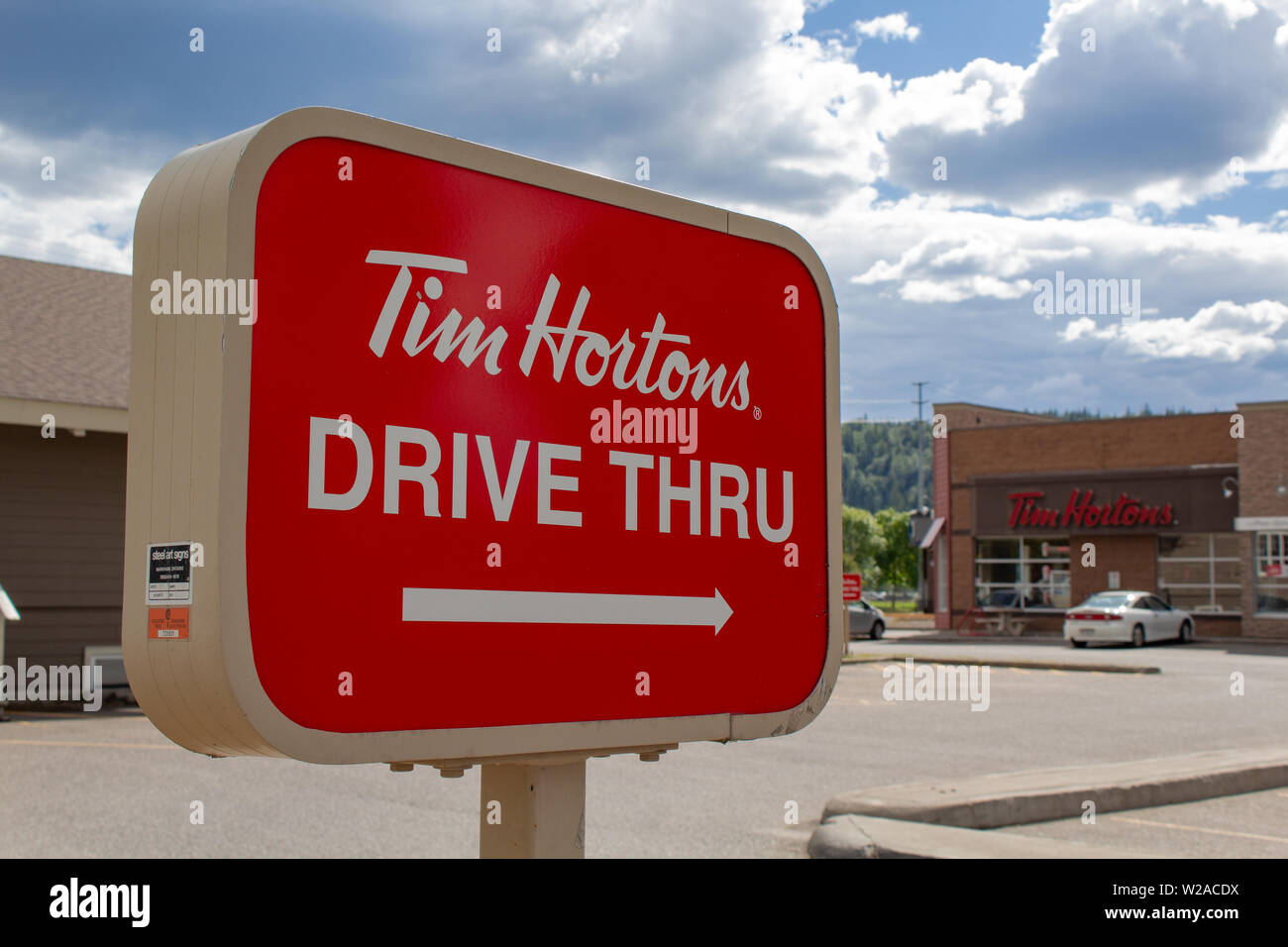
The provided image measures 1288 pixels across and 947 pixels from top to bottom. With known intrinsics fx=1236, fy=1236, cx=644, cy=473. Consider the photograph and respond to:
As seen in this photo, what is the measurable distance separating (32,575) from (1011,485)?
31015 millimetres

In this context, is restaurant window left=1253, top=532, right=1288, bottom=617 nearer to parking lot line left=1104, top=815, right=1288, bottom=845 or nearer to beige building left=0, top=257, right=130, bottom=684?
parking lot line left=1104, top=815, right=1288, bottom=845

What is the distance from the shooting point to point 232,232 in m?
1.46

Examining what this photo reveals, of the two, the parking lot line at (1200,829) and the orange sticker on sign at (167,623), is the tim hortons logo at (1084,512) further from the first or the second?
the orange sticker on sign at (167,623)

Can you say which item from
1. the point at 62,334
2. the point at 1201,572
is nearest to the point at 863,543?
the point at 1201,572

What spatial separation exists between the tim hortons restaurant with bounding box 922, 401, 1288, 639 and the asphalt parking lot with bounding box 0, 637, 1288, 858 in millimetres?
20975

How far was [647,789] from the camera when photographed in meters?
9.07

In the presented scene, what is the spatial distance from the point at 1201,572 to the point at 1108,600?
6604 millimetres

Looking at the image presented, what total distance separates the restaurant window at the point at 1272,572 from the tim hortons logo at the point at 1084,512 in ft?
9.25

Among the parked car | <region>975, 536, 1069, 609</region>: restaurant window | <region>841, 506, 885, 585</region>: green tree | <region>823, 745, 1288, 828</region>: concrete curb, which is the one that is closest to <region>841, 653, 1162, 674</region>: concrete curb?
the parked car

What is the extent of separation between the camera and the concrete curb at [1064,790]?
285 inches

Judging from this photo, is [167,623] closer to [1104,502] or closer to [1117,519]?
[1117,519]

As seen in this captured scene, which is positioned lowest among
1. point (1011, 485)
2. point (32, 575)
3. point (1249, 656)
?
point (1249, 656)
